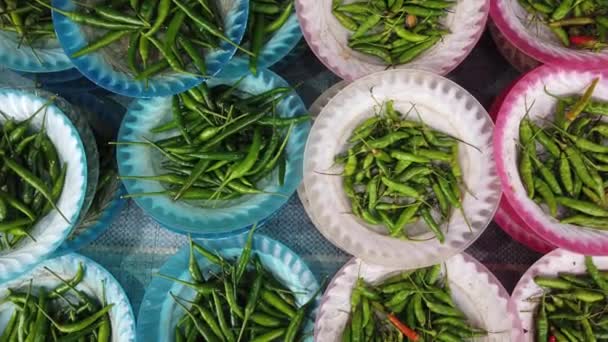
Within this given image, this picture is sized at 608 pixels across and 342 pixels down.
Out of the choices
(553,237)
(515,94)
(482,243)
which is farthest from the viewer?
(482,243)

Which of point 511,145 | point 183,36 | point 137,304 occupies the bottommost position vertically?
point 137,304

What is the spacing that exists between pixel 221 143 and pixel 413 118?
775 mm

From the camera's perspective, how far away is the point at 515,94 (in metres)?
1.70

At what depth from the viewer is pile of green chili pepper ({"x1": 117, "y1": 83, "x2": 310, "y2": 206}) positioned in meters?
1.75

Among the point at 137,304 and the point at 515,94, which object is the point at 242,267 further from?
the point at 515,94

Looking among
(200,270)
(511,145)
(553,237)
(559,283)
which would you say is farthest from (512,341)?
(200,270)

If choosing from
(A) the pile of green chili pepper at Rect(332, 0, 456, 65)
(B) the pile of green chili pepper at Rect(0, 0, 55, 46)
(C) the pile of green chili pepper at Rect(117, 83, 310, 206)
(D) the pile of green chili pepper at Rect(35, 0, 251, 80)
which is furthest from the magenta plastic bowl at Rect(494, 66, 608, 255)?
(B) the pile of green chili pepper at Rect(0, 0, 55, 46)

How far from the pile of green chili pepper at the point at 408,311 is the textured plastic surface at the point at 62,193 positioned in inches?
42.6

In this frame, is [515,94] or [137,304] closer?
[515,94]

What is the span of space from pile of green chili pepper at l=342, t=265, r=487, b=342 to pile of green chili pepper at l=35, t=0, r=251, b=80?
1.05 metres

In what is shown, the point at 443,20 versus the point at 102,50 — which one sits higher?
the point at 102,50

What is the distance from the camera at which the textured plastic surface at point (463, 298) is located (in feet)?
5.64

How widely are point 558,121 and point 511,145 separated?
0.75 feet

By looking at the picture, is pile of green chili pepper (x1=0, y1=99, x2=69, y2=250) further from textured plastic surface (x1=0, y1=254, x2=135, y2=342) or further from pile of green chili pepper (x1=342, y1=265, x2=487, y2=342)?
pile of green chili pepper (x1=342, y1=265, x2=487, y2=342)
